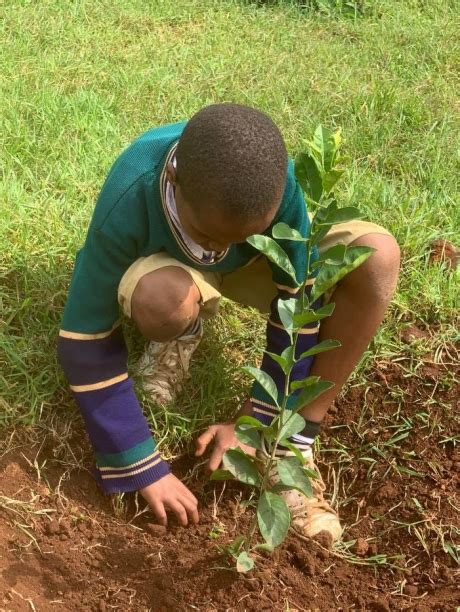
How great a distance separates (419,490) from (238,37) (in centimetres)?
279

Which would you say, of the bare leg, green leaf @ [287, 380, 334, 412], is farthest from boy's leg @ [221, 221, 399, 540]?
green leaf @ [287, 380, 334, 412]

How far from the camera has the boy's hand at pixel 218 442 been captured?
218cm

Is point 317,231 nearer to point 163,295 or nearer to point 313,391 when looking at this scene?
point 313,391

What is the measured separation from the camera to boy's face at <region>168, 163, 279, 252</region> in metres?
1.72

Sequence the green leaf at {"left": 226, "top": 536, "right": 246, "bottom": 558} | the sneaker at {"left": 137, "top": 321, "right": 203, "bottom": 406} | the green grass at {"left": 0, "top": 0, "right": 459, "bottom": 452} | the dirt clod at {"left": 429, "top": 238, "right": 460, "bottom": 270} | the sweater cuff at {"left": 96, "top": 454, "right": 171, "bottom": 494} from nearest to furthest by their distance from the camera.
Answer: the green leaf at {"left": 226, "top": 536, "right": 246, "bottom": 558} < the sweater cuff at {"left": 96, "top": 454, "right": 171, "bottom": 494} < the sneaker at {"left": 137, "top": 321, "right": 203, "bottom": 406} < the green grass at {"left": 0, "top": 0, "right": 459, "bottom": 452} < the dirt clod at {"left": 429, "top": 238, "right": 460, "bottom": 270}

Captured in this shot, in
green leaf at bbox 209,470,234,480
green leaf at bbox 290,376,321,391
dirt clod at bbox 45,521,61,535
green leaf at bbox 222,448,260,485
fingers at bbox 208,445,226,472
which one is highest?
green leaf at bbox 290,376,321,391

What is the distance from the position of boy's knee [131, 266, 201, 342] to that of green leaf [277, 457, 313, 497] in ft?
1.64

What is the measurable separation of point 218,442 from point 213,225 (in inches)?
27.9

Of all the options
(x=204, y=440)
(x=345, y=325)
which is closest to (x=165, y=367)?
(x=204, y=440)

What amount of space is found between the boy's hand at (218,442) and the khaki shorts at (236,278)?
326 millimetres

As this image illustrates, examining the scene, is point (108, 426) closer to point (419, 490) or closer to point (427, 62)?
point (419, 490)

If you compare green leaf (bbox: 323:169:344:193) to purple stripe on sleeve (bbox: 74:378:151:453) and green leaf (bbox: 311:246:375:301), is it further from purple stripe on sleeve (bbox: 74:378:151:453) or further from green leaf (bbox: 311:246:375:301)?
purple stripe on sleeve (bbox: 74:378:151:453)

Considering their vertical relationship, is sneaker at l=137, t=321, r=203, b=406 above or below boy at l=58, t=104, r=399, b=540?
below

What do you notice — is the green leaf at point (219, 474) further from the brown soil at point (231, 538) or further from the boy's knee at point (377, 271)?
the boy's knee at point (377, 271)
